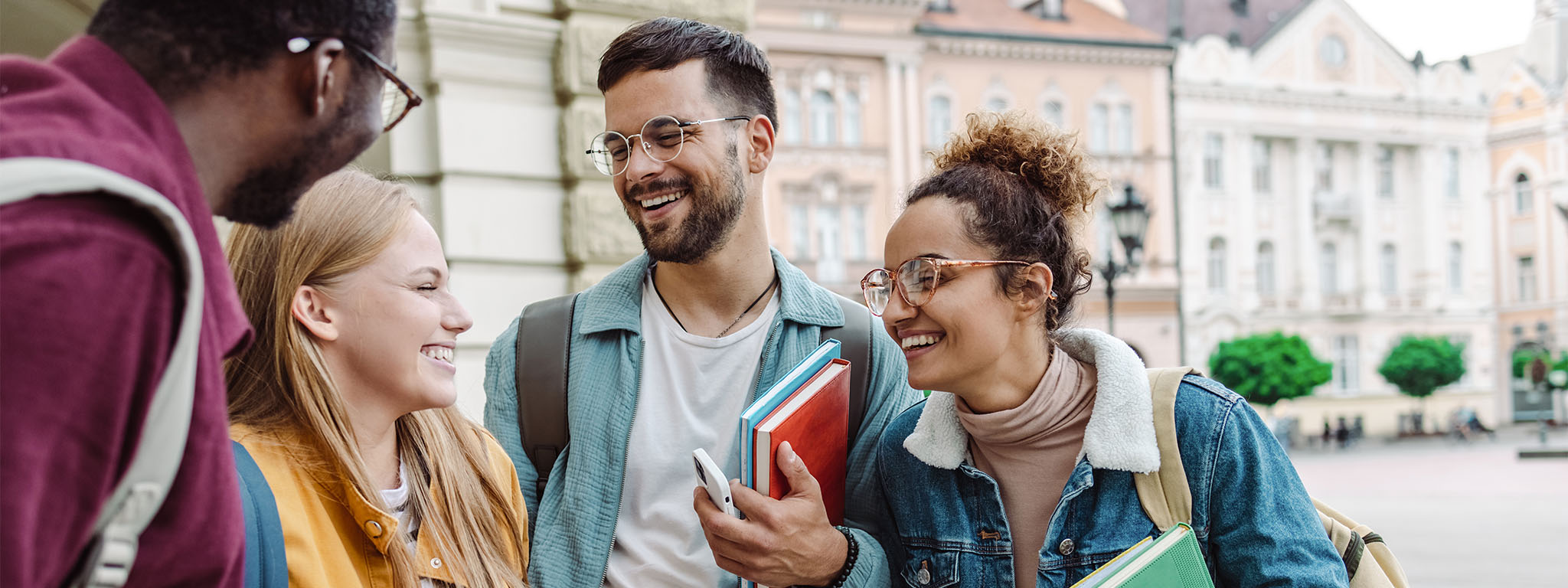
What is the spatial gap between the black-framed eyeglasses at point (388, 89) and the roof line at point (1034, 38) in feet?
Answer: 94.2

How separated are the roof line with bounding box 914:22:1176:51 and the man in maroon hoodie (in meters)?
28.9

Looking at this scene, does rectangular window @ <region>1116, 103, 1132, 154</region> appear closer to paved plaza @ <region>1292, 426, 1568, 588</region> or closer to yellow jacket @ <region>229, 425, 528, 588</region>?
paved plaza @ <region>1292, 426, 1568, 588</region>

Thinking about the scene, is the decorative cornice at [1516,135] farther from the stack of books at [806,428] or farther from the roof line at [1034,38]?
the stack of books at [806,428]

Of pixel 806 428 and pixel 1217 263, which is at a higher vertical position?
pixel 1217 263

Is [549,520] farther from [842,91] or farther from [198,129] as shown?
[842,91]

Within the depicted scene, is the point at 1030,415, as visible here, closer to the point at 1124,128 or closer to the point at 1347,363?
the point at 1124,128

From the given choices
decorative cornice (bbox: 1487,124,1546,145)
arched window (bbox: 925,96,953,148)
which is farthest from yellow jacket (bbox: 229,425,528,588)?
decorative cornice (bbox: 1487,124,1546,145)

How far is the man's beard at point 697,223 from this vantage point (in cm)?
248

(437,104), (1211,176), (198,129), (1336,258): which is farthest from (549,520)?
(1336,258)

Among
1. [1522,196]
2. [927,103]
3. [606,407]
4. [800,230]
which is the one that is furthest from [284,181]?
[1522,196]

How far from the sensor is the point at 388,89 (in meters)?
1.19

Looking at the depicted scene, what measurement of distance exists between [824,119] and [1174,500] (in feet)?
88.2

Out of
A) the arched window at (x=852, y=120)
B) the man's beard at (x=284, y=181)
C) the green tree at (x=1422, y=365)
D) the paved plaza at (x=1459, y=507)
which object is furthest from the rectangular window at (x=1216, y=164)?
the man's beard at (x=284, y=181)

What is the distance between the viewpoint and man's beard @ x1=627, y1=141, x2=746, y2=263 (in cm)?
248
